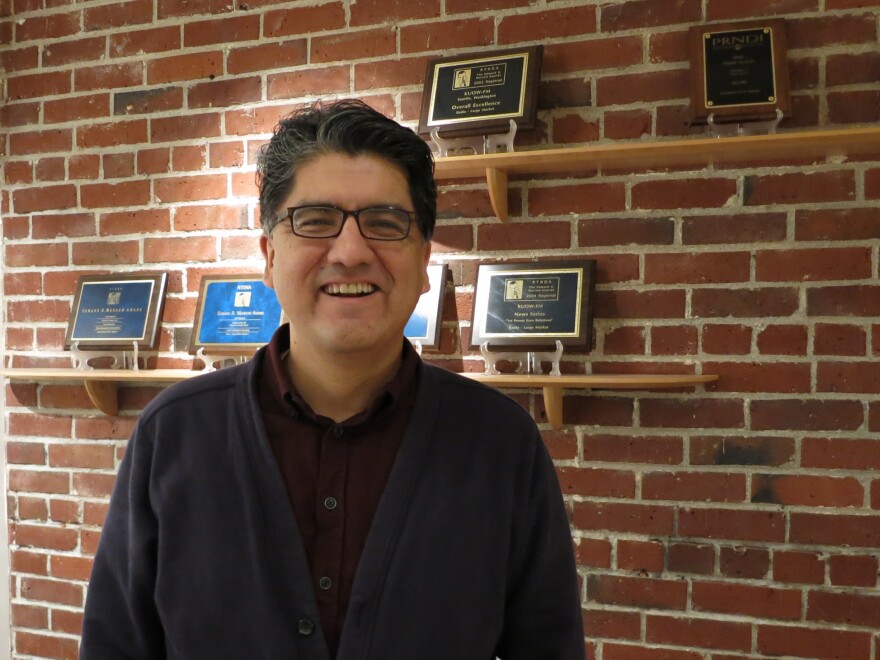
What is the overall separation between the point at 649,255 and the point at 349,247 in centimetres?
100

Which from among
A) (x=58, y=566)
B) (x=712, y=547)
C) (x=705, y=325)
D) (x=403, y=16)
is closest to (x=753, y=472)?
(x=712, y=547)

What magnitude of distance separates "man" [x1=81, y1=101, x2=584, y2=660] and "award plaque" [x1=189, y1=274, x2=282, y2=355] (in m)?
0.90

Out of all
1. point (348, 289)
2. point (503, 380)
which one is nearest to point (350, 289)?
point (348, 289)

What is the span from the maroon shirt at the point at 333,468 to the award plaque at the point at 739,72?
3.39 ft

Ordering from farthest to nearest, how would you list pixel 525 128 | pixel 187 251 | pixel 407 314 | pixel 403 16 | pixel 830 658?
pixel 187 251
pixel 403 16
pixel 525 128
pixel 830 658
pixel 407 314

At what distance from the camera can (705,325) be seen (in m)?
1.80

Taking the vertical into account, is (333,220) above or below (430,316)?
above

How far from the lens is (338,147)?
1107mm

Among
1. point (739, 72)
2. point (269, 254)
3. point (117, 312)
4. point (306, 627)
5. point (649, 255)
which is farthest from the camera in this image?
point (117, 312)

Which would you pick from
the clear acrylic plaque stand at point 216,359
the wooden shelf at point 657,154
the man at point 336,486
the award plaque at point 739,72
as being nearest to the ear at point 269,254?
the man at point 336,486

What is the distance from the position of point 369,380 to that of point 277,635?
1.22 ft

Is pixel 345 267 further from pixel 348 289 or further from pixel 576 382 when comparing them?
pixel 576 382

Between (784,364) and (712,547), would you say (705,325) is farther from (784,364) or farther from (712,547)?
(712,547)

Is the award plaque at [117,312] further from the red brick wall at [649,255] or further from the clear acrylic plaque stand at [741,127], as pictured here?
the clear acrylic plaque stand at [741,127]
